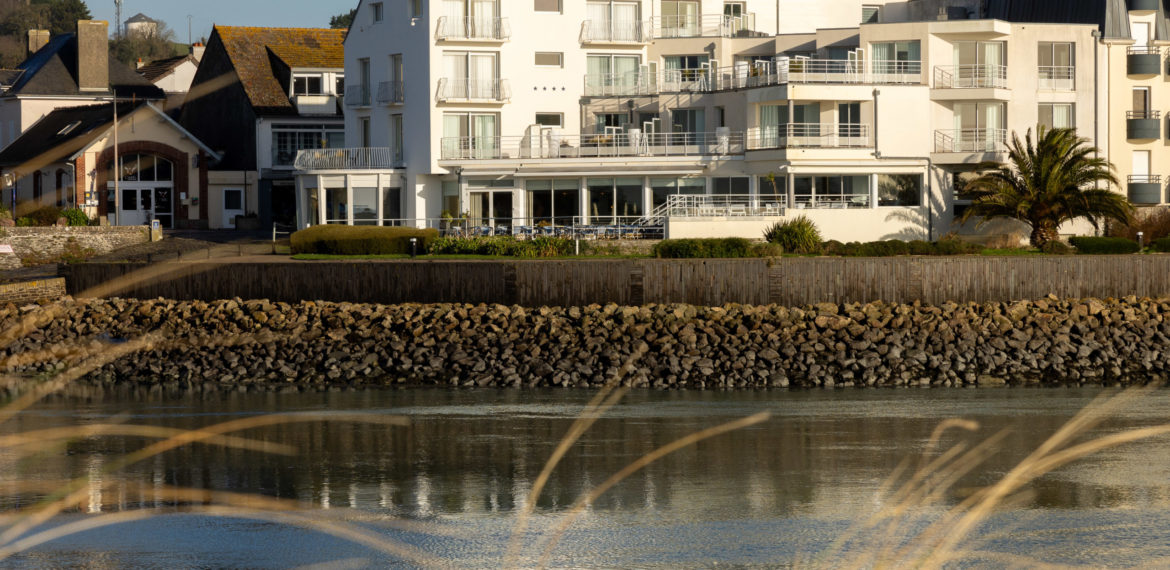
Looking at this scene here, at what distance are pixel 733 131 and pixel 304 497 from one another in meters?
37.4

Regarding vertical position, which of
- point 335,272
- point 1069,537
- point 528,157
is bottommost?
point 1069,537

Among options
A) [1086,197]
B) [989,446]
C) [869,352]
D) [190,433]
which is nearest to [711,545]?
[989,446]

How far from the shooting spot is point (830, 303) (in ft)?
128

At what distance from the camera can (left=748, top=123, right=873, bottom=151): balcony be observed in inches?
2131

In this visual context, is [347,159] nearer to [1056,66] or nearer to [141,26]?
[1056,66]

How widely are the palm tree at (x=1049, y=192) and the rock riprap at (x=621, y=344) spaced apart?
10.3 m

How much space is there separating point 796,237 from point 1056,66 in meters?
15.6

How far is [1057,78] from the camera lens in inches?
2233

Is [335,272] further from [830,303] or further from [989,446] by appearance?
[989,446]

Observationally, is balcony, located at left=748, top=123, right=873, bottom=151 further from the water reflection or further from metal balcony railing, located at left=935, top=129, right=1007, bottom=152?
the water reflection

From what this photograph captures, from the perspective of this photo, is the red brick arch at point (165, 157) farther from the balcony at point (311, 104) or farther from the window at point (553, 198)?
the window at point (553, 198)

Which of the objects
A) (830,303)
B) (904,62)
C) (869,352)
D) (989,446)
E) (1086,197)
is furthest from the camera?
(904,62)

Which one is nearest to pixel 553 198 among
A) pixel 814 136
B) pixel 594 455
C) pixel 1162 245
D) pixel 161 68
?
pixel 814 136

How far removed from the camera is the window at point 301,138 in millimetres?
65562
